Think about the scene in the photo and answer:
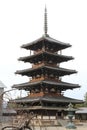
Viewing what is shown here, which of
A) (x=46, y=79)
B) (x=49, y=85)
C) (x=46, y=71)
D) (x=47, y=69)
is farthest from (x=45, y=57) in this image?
(x=49, y=85)

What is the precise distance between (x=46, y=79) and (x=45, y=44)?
6485 mm

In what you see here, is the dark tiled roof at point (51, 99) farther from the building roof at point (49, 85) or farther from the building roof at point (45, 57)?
the building roof at point (45, 57)

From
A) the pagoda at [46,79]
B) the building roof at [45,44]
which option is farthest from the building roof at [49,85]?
the building roof at [45,44]

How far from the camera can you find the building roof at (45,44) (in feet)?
173

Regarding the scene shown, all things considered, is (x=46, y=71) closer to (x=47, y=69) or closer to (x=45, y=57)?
(x=47, y=69)

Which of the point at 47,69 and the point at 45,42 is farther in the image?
the point at 45,42

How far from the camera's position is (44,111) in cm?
4828

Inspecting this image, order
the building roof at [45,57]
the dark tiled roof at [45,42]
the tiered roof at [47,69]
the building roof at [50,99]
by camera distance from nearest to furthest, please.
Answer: the building roof at [50,99]
the tiered roof at [47,69]
the building roof at [45,57]
the dark tiled roof at [45,42]

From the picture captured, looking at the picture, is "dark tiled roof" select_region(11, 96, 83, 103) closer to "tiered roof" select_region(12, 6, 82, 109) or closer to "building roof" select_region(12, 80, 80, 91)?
"tiered roof" select_region(12, 6, 82, 109)

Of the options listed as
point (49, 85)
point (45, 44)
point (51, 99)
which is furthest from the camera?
point (45, 44)

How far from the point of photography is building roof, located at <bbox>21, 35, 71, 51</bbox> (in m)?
52.9

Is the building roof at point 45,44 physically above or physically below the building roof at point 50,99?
above

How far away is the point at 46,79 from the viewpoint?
50.8m

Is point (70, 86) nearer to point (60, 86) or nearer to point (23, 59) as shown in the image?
point (60, 86)
